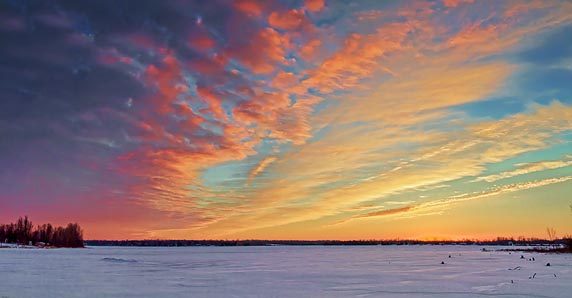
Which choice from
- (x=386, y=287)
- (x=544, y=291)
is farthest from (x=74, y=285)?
(x=544, y=291)

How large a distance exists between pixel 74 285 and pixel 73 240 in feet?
483

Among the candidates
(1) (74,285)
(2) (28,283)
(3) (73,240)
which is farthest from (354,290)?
(3) (73,240)

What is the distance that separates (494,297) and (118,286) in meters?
15.3

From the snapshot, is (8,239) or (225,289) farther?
(8,239)

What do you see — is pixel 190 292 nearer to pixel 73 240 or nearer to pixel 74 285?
pixel 74 285

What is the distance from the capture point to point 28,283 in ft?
70.3

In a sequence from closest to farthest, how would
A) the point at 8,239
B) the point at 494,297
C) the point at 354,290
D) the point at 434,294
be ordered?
1. the point at 494,297
2. the point at 434,294
3. the point at 354,290
4. the point at 8,239

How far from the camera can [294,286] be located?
69.9 feet

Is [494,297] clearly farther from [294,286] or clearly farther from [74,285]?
[74,285]

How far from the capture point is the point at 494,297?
1667 cm

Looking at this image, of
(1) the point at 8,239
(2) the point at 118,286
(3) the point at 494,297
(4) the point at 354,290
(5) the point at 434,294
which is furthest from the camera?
(1) the point at 8,239

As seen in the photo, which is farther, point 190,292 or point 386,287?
point 386,287

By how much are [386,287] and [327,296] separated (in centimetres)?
436

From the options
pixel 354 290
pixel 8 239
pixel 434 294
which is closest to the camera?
pixel 434 294
